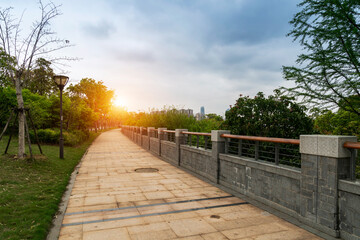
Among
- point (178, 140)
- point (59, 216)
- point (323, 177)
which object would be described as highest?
point (178, 140)

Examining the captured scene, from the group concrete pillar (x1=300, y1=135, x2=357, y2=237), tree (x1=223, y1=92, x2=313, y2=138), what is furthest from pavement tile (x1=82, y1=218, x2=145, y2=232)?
tree (x1=223, y1=92, x2=313, y2=138)

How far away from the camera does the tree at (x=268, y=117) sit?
7.98m

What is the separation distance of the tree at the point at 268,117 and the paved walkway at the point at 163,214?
2.75m

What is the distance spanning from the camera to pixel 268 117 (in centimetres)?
806

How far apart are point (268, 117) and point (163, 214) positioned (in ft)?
16.9

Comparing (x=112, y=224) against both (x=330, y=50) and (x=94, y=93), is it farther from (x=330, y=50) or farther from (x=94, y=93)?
(x=94, y=93)

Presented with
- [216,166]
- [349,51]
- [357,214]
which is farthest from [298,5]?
[357,214]

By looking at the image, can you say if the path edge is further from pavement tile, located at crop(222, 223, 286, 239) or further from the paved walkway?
pavement tile, located at crop(222, 223, 286, 239)

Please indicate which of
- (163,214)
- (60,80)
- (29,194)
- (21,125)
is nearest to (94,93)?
(60,80)

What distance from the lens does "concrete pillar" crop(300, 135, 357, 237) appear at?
143 inches

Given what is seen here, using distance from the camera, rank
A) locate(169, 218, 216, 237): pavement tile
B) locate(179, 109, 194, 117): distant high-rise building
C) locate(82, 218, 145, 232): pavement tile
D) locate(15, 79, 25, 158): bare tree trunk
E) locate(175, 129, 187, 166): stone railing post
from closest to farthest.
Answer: locate(169, 218, 216, 237): pavement tile < locate(82, 218, 145, 232): pavement tile < locate(15, 79, 25, 158): bare tree trunk < locate(175, 129, 187, 166): stone railing post < locate(179, 109, 194, 117): distant high-rise building

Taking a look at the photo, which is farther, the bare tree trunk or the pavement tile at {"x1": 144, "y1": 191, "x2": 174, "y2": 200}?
the bare tree trunk

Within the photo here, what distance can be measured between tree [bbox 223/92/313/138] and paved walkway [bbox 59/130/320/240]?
2.75 metres

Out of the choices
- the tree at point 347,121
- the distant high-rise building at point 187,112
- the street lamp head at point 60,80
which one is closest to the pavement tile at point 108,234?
the tree at point 347,121
